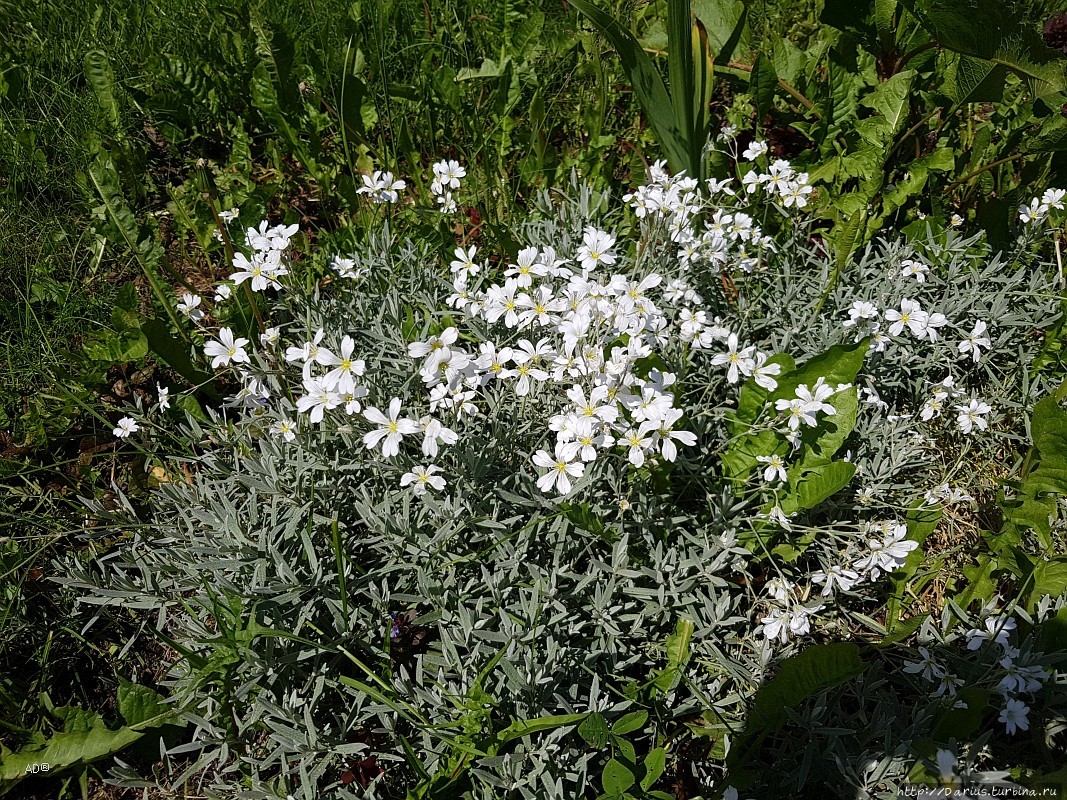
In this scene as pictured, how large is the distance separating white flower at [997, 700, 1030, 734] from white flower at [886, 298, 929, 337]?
3.90 feet

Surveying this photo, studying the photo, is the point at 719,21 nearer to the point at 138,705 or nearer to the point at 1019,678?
the point at 1019,678

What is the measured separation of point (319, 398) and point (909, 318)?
2.00 m

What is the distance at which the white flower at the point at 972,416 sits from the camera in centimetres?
257

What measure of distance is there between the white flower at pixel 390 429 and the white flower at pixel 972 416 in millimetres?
1909

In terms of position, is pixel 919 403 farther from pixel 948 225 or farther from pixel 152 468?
pixel 152 468

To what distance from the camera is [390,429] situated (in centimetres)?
203

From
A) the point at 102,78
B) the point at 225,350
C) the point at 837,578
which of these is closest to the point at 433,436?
the point at 225,350

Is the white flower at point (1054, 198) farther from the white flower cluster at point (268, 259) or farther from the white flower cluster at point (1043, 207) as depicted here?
the white flower cluster at point (268, 259)

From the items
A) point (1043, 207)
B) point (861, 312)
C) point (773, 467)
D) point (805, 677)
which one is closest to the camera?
point (805, 677)

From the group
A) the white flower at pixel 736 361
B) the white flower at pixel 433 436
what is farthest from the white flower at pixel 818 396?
the white flower at pixel 433 436

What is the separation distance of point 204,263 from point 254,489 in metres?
1.90

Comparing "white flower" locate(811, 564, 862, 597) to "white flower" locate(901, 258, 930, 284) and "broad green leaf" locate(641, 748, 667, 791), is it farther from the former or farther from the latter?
"white flower" locate(901, 258, 930, 284)

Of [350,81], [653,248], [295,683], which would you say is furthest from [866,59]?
[295,683]

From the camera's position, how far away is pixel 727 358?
7.74 ft
